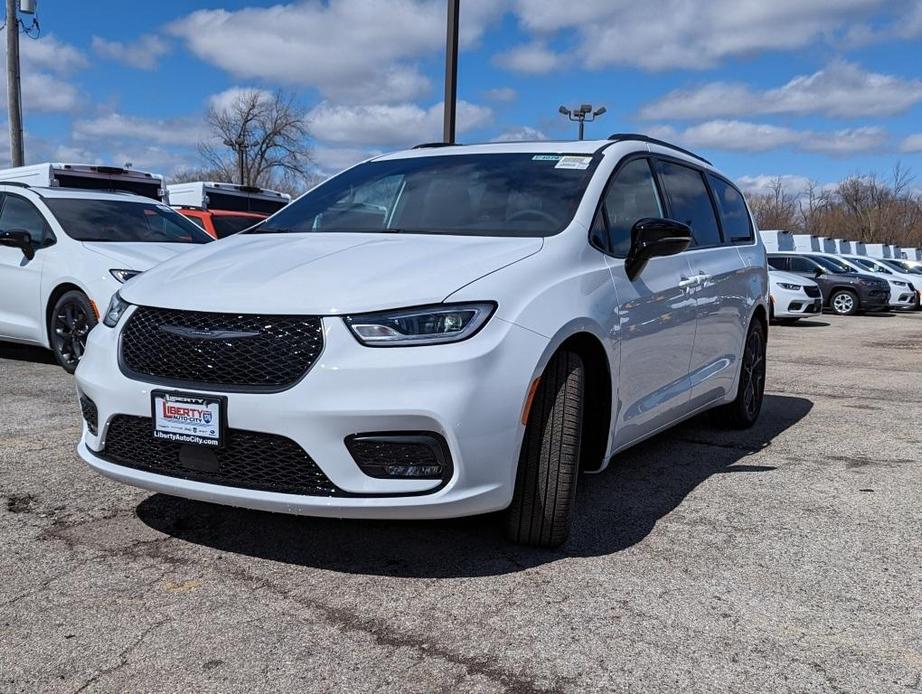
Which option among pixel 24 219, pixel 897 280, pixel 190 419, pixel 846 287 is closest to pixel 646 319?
pixel 190 419

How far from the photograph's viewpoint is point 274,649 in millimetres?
2596

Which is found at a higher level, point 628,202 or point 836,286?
point 628,202

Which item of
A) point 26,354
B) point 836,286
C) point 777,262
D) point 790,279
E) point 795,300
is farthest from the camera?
point 836,286

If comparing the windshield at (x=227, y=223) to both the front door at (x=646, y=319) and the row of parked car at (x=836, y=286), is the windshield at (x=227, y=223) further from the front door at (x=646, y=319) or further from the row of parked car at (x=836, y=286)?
the row of parked car at (x=836, y=286)

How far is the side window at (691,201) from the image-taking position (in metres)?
4.86

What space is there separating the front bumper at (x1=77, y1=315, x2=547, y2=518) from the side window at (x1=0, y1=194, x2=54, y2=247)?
5203 mm

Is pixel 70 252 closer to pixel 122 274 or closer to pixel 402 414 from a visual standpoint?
pixel 122 274

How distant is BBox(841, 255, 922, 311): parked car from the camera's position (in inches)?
960

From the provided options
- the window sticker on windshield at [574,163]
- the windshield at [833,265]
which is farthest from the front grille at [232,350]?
the windshield at [833,265]

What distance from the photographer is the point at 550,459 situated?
3238 millimetres

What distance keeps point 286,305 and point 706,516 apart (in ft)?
6.83

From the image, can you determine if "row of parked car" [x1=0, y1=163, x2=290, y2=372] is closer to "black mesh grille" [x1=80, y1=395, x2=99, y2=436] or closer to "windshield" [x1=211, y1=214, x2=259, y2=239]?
"black mesh grille" [x1=80, y1=395, x2=99, y2=436]

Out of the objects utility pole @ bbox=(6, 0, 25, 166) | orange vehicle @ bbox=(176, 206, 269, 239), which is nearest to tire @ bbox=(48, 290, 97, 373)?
orange vehicle @ bbox=(176, 206, 269, 239)

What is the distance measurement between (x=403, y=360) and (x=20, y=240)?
575cm
